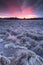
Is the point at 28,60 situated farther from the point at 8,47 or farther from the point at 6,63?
the point at 8,47

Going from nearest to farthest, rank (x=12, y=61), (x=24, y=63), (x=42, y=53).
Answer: (x=24, y=63) → (x=12, y=61) → (x=42, y=53)

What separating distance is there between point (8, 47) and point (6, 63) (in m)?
1.16

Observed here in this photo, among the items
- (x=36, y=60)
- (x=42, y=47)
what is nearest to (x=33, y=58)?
(x=36, y=60)

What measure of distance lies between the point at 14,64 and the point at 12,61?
0.38 feet

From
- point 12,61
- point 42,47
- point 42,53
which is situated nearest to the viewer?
point 12,61

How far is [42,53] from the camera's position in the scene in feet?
11.5

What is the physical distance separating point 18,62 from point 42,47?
1202 mm

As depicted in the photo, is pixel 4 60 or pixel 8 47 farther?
pixel 8 47

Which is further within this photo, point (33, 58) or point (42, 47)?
point (42, 47)

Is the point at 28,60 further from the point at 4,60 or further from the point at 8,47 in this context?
the point at 8,47

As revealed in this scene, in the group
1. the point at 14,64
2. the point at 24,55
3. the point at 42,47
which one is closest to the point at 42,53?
the point at 42,47

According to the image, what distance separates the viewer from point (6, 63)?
270 cm

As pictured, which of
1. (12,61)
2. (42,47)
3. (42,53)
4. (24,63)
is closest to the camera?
(24,63)

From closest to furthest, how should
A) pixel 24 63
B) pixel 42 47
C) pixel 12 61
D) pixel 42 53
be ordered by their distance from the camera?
pixel 24 63 → pixel 12 61 → pixel 42 53 → pixel 42 47
